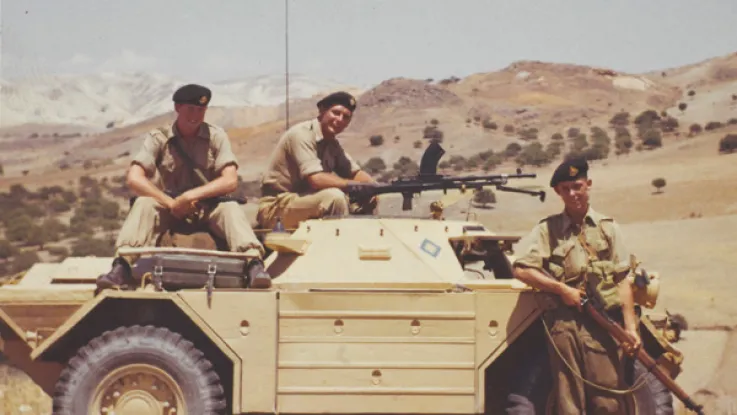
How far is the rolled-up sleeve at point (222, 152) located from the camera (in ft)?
31.2

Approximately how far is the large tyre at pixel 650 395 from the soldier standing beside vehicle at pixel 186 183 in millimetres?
2696

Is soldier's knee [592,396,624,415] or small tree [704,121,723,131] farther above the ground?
small tree [704,121,723,131]

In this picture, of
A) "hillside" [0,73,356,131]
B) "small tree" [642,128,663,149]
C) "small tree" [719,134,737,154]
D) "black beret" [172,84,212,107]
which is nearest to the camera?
"black beret" [172,84,212,107]

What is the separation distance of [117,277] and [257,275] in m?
0.98

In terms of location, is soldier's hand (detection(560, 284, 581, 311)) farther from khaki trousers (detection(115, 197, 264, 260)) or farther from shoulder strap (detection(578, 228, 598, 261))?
khaki trousers (detection(115, 197, 264, 260))

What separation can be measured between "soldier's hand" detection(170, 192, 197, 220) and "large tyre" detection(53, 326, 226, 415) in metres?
1.05

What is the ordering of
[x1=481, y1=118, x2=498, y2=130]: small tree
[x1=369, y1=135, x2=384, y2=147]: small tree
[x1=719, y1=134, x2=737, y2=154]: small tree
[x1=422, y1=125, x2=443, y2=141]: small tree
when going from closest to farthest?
1. [x1=719, y1=134, x2=737, y2=154]: small tree
2. [x1=369, y1=135, x2=384, y2=147]: small tree
3. [x1=422, y1=125, x2=443, y2=141]: small tree
4. [x1=481, y1=118, x2=498, y2=130]: small tree

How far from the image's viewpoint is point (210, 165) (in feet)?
31.6

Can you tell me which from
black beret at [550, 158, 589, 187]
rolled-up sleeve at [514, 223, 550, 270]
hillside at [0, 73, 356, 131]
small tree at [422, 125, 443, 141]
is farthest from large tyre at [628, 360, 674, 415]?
hillside at [0, 73, 356, 131]

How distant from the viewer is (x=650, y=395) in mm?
8453

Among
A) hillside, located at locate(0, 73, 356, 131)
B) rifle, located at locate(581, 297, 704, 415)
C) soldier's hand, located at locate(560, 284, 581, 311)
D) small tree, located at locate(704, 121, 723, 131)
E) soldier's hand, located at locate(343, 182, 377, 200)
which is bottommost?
rifle, located at locate(581, 297, 704, 415)

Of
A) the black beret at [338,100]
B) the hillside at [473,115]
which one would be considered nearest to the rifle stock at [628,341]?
the black beret at [338,100]

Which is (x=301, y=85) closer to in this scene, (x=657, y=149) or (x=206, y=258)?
(x=657, y=149)

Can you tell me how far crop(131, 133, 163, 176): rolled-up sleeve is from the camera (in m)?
9.45
